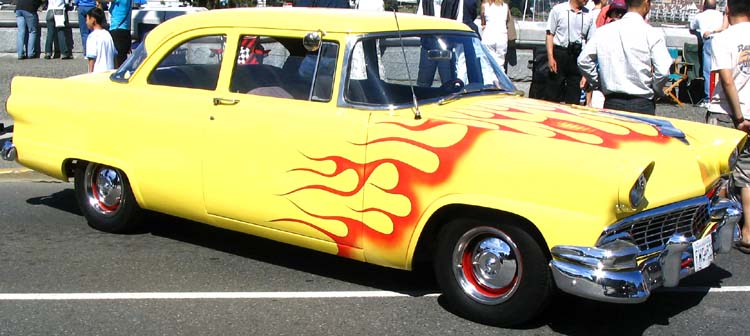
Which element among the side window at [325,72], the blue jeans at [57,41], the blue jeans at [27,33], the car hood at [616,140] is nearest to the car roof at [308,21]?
the side window at [325,72]

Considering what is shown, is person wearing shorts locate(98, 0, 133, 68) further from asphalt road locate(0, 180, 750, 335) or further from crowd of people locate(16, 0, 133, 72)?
asphalt road locate(0, 180, 750, 335)

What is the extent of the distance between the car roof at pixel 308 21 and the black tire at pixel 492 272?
4.73ft

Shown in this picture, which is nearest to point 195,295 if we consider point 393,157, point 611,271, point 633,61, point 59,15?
point 393,157

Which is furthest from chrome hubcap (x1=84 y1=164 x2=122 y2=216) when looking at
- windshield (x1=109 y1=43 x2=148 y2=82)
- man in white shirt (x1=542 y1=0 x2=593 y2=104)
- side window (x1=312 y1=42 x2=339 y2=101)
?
man in white shirt (x1=542 y1=0 x2=593 y2=104)

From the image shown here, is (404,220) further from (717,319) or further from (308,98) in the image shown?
(717,319)

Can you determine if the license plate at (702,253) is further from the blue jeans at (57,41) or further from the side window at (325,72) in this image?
the blue jeans at (57,41)

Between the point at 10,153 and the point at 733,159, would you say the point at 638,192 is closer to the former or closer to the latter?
the point at 733,159

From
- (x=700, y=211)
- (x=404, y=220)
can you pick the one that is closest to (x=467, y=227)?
(x=404, y=220)

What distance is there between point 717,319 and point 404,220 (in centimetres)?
183

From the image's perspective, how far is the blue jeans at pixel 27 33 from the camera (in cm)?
1487

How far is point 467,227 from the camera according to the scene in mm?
4820

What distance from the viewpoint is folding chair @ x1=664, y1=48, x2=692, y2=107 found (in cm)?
1279

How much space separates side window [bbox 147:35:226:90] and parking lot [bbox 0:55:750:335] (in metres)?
1.19

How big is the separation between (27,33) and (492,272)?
12.6 metres
